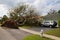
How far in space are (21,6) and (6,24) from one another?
41.7 feet

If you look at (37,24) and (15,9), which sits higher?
(15,9)

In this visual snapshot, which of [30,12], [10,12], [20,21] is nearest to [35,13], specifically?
[30,12]

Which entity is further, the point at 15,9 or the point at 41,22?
the point at 15,9

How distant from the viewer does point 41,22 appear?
50469mm

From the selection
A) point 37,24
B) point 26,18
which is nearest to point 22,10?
point 26,18

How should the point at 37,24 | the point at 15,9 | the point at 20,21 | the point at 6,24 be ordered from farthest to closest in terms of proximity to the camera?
the point at 15,9
the point at 20,21
the point at 37,24
the point at 6,24

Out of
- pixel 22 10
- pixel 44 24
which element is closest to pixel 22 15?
pixel 22 10

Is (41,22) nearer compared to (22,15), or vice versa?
(41,22)

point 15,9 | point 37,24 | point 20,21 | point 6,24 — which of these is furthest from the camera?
point 15,9

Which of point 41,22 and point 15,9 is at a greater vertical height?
point 15,9

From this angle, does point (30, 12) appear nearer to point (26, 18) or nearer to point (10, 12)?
point (26, 18)

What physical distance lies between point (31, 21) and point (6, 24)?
319 inches

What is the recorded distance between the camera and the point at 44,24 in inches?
1909

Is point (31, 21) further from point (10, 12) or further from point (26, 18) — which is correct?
point (10, 12)
